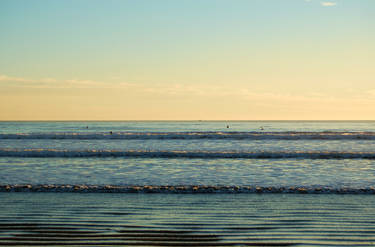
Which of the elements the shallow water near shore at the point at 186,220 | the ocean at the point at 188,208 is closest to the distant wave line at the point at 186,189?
the ocean at the point at 188,208

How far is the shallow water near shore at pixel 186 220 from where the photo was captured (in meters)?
5.73

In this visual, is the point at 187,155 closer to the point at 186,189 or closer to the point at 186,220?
the point at 186,189

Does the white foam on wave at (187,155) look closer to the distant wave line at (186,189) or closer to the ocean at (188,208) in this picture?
the ocean at (188,208)

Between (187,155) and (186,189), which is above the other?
(186,189)

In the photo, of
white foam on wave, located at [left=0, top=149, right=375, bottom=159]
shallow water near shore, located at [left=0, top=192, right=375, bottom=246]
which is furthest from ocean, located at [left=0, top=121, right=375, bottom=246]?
white foam on wave, located at [left=0, top=149, right=375, bottom=159]

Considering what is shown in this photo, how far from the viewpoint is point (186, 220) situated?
273 inches

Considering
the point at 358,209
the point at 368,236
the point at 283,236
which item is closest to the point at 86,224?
the point at 283,236

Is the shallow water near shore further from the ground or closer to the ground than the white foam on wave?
further from the ground

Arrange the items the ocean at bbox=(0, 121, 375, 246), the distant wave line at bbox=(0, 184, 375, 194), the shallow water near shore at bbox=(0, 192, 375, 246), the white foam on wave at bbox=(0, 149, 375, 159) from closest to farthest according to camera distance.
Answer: the shallow water near shore at bbox=(0, 192, 375, 246) → the ocean at bbox=(0, 121, 375, 246) → the distant wave line at bbox=(0, 184, 375, 194) → the white foam on wave at bbox=(0, 149, 375, 159)

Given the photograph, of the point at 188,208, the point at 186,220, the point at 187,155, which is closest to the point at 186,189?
the point at 188,208

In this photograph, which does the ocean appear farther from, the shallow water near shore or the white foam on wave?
the white foam on wave

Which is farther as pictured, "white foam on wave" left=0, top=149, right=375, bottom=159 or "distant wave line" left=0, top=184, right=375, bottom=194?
"white foam on wave" left=0, top=149, right=375, bottom=159

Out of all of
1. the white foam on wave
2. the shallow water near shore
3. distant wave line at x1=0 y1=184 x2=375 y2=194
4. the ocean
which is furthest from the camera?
the white foam on wave

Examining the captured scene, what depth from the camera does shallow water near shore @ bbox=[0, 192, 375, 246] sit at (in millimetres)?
5734
